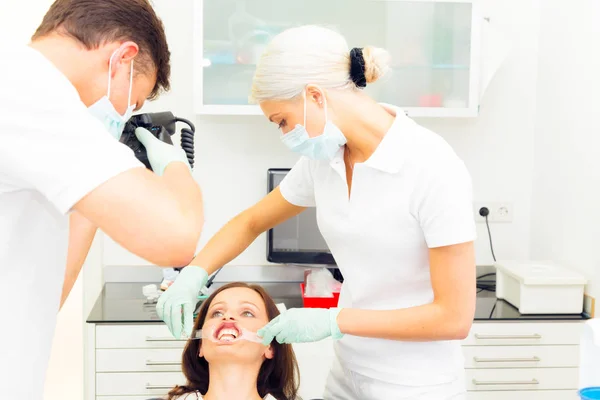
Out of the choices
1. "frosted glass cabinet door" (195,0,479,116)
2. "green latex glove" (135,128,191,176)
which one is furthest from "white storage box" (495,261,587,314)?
"green latex glove" (135,128,191,176)

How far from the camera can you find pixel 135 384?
96.8 inches

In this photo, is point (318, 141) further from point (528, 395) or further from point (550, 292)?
point (528, 395)

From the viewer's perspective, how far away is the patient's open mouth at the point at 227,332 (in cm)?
182

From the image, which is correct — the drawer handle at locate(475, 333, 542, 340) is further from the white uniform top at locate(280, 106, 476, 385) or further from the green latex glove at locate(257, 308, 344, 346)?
the green latex glove at locate(257, 308, 344, 346)

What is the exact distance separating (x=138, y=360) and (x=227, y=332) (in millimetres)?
788

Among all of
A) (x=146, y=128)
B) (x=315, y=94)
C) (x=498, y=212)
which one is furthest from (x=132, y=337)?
(x=498, y=212)

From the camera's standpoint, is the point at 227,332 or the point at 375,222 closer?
the point at 375,222

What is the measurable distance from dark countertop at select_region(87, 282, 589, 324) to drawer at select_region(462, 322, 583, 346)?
1.1 inches

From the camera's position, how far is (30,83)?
814 millimetres

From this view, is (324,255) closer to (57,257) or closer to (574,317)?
(574,317)

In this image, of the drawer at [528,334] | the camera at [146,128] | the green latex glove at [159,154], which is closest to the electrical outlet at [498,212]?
the drawer at [528,334]

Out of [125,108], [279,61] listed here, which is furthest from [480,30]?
[125,108]

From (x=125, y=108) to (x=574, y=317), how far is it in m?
2.10

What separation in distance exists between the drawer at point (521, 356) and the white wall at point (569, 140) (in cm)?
28
